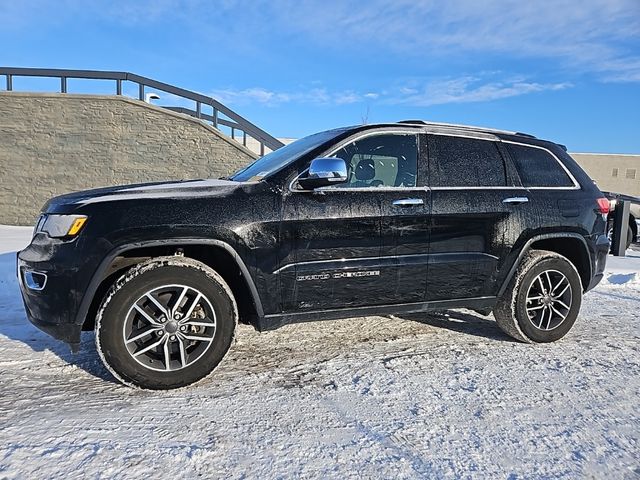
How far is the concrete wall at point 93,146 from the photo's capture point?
13086 millimetres

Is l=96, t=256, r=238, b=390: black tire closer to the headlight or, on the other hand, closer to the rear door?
the headlight

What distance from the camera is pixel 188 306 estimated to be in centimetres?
309

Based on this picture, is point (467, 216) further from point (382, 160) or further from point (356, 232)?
point (356, 232)

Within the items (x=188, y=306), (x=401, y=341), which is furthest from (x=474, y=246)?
(x=188, y=306)

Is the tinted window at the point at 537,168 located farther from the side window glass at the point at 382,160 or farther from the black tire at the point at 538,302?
the side window glass at the point at 382,160

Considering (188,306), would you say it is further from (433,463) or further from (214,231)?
(433,463)

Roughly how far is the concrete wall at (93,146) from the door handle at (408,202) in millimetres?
10269

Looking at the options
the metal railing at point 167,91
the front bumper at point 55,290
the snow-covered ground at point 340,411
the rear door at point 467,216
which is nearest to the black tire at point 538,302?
the snow-covered ground at point 340,411

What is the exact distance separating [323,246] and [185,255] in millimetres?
995

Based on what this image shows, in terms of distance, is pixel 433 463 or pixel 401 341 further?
pixel 401 341

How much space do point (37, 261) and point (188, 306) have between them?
98 cm

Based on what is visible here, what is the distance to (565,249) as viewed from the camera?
14.4ft

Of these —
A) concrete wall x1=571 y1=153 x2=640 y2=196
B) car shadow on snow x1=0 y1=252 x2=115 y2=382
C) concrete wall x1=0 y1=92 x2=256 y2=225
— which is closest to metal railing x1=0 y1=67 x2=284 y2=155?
concrete wall x1=0 y1=92 x2=256 y2=225

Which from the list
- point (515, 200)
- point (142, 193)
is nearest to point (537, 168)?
point (515, 200)
